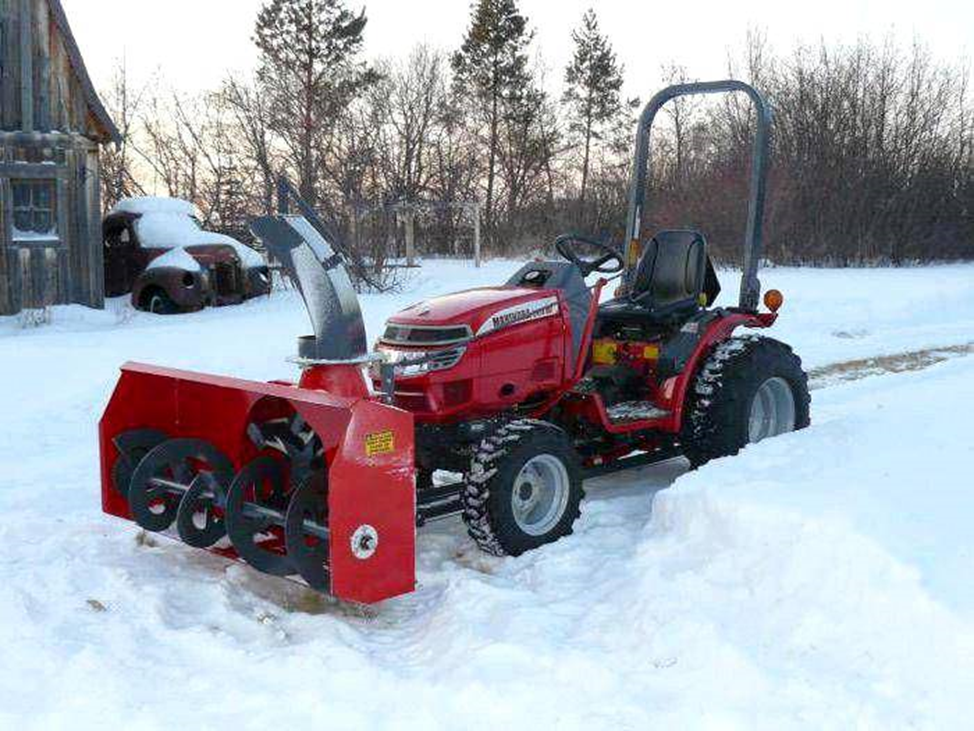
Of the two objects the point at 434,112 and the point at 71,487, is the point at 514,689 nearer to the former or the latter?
the point at 71,487

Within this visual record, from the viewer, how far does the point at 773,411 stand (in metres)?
6.31

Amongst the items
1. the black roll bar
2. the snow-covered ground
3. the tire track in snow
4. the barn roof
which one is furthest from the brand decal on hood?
the barn roof

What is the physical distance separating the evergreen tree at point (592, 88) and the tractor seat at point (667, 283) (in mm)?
32794

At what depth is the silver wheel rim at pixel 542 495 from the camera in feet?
15.9

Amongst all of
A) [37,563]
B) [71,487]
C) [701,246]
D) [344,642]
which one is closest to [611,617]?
[344,642]

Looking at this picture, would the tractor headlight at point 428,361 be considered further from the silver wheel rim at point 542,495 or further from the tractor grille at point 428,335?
the silver wheel rim at point 542,495

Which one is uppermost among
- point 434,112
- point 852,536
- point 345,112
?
point 434,112

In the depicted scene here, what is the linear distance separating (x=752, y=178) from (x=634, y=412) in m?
1.64

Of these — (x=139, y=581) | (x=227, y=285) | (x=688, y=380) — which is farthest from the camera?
(x=227, y=285)

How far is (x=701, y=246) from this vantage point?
614 centimetres

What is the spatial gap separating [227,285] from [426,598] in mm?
12097

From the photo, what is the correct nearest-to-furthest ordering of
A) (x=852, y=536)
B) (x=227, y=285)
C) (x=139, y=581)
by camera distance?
(x=852, y=536)
(x=139, y=581)
(x=227, y=285)

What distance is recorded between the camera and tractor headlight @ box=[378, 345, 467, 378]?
15.7 ft

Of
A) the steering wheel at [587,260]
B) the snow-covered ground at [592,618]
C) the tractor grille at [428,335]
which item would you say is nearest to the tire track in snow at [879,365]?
the snow-covered ground at [592,618]
